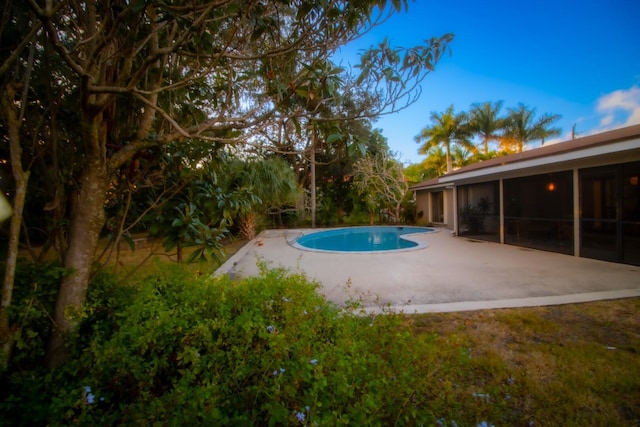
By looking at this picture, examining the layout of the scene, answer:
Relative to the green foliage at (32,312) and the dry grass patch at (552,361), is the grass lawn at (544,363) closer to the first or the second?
the dry grass patch at (552,361)

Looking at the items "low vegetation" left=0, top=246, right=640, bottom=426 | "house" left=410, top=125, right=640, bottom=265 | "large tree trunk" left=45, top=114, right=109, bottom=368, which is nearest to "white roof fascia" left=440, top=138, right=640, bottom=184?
"house" left=410, top=125, right=640, bottom=265

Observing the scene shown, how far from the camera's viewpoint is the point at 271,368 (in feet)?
5.37

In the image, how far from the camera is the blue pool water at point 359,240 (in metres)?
12.2

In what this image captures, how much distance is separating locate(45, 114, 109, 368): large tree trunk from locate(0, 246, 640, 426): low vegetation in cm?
10

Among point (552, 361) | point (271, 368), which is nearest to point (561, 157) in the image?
point (552, 361)

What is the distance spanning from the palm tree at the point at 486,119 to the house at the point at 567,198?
1692 centimetres

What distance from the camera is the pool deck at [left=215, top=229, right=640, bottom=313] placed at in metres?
4.32

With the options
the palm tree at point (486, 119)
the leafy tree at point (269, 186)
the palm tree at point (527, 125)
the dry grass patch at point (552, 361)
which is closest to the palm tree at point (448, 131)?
the palm tree at point (486, 119)

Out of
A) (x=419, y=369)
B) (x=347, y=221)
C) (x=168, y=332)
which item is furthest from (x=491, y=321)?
(x=347, y=221)

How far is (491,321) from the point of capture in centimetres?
Answer: 354

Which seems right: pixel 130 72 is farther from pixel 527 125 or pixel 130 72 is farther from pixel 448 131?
pixel 527 125

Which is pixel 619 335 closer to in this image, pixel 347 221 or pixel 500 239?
pixel 500 239

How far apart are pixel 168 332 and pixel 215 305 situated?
0.47m

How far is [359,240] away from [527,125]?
77.3 feet
